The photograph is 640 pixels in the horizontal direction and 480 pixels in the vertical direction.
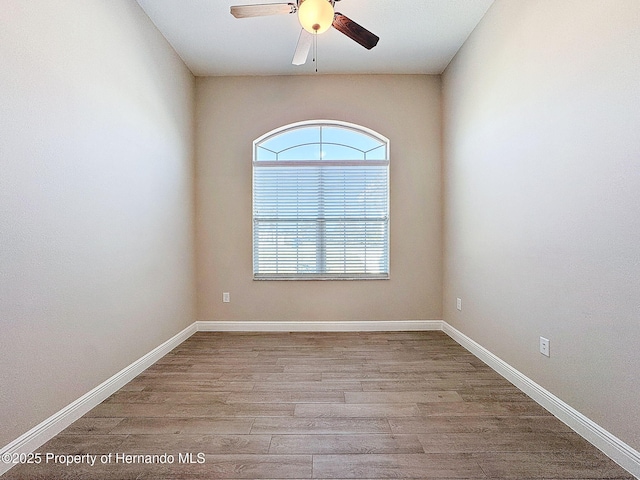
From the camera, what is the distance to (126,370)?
2475 millimetres

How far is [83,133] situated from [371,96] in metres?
2.92

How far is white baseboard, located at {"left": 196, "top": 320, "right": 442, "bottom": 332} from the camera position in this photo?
12.7 ft

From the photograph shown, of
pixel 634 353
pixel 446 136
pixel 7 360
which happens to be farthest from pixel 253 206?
pixel 634 353

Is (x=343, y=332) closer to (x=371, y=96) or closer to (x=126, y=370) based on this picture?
(x=126, y=370)

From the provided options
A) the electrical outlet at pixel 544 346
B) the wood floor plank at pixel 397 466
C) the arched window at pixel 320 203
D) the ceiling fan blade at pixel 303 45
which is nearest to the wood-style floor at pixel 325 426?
the wood floor plank at pixel 397 466

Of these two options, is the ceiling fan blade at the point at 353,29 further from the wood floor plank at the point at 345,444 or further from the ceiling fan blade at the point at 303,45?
the wood floor plank at the point at 345,444

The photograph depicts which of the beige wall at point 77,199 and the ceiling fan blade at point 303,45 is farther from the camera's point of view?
the ceiling fan blade at point 303,45

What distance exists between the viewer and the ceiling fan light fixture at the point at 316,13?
1968mm

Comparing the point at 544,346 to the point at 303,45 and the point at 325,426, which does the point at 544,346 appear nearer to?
the point at 325,426

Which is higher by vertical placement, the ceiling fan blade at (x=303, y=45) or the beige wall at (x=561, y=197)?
the ceiling fan blade at (x=303, y=45)

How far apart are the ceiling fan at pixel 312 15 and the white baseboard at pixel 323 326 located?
277 cm

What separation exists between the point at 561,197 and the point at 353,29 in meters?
1.68

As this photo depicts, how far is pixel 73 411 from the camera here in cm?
193

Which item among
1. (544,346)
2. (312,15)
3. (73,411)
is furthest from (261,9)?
(544,346)
